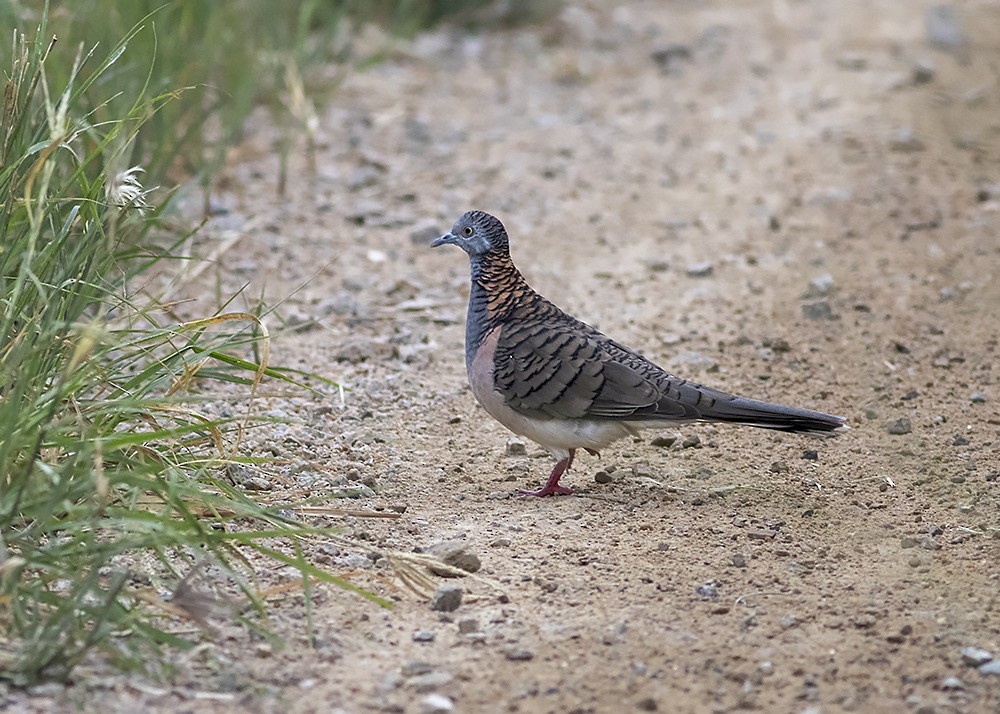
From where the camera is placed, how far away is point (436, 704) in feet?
9.17

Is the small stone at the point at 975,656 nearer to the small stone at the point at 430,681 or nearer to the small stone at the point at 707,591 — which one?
the small stone at the point at 707,591

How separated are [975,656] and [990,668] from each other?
60mm

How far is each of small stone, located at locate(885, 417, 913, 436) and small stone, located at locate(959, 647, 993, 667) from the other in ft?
5.09

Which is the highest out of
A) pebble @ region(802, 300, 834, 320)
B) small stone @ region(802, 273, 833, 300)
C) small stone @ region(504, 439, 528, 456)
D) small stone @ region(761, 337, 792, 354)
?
small stone @ region(802, 273, 833, 300)

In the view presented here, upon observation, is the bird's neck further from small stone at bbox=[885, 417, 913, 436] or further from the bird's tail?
small stone at bbox=[885, 417, 913, 436]

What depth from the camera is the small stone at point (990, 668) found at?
2900 mm

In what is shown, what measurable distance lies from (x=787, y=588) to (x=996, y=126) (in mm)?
5041

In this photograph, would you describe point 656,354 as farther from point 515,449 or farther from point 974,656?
point 974,656

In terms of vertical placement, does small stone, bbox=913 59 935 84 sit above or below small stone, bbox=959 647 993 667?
above

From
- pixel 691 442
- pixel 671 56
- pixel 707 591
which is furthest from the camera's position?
pixel 671 56

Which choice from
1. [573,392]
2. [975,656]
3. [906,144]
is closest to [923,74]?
[906,144]

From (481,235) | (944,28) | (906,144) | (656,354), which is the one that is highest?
(944,28)

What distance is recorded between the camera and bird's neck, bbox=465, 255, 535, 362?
4379mm

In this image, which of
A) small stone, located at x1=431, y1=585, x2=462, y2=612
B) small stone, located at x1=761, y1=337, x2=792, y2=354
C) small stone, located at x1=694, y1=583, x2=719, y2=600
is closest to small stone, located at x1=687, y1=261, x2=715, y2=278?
→ small stone, located at x1=761, y1=337, x2=792, y2=354
